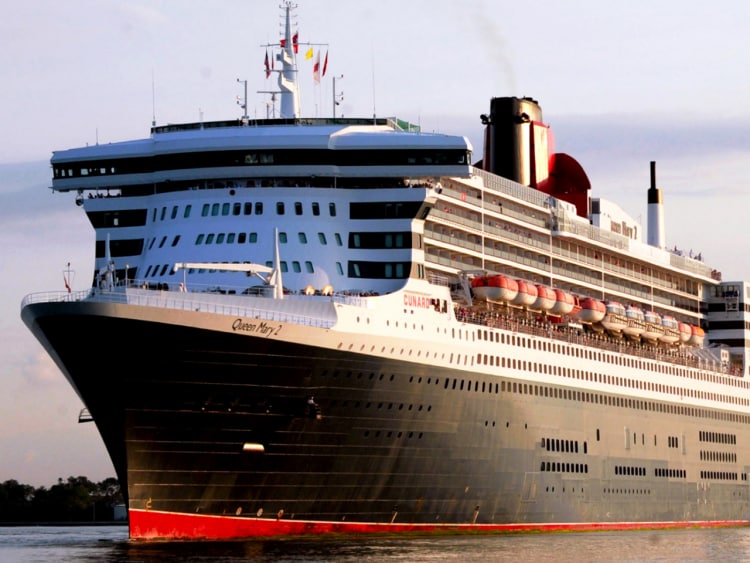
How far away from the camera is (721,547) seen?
57000mm

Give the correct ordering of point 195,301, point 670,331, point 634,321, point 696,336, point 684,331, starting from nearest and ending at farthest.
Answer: point 195,301, point 634,321, point 670,331, point 684,331, point 696,336

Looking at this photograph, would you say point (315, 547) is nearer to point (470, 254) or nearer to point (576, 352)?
point (470, 254)

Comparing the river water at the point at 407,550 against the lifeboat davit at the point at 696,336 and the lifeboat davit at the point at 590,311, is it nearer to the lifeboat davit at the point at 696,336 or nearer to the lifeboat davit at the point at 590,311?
the lifeboat davit at the point at 590,311

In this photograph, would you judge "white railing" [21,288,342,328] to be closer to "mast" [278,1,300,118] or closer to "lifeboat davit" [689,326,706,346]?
"mast" [278,1,300,118]

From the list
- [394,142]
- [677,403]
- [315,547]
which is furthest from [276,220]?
[677,403]

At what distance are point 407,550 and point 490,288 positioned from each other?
43.0 ft

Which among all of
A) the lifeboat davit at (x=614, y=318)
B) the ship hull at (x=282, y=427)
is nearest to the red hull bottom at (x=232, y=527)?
the ship hull at (x=282, y=427)

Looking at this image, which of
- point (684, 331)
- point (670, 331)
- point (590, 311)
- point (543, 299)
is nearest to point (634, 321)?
point (670, 331)

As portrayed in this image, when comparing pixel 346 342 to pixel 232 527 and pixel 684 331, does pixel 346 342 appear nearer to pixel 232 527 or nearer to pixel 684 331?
pixel 232 527

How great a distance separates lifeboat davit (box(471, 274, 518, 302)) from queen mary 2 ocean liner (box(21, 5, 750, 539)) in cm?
9

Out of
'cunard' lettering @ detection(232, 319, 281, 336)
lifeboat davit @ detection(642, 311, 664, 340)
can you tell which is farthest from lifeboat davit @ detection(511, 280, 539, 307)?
'cunard' lettering @ detection(232, 319, 281, 336)

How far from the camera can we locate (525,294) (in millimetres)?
58812

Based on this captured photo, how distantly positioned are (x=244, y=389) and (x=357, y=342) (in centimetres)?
432

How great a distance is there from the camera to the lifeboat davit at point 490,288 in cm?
5688
